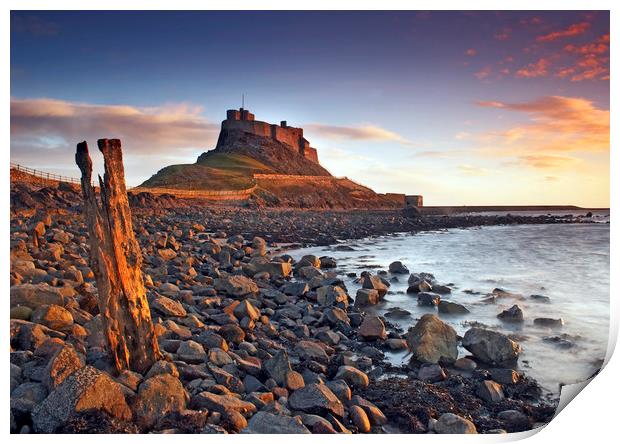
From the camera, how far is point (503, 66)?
599cm

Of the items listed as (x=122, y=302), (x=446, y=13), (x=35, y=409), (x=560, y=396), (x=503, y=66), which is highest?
(x=446, y=13)

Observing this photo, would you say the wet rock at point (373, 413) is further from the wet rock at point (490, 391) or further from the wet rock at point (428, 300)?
the wet rock at point (428, 300)

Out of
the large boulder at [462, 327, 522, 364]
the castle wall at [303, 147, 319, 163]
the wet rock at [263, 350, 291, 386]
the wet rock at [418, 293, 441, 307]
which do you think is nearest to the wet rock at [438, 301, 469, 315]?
the wet rock at [418, 293, 441, 307]

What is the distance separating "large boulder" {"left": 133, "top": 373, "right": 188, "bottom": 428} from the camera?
10.8 ft

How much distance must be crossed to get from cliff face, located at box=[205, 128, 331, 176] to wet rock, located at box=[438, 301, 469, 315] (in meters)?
59.3

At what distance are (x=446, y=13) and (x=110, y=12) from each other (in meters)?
3.93

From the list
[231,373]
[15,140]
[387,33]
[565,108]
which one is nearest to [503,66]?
[565,108]

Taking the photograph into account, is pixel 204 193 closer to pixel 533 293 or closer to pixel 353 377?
pixel 533 293

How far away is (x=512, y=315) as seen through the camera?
22.3ft

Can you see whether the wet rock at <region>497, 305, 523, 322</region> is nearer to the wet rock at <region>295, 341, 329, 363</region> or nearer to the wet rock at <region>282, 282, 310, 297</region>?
the wet rock at <region>282, 282, 310, 297</region>

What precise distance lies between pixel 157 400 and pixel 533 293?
7.13 metres

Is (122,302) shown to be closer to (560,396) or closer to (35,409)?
(35,409)

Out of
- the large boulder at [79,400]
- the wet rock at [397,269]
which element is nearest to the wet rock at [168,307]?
the large boulder at [79,400]

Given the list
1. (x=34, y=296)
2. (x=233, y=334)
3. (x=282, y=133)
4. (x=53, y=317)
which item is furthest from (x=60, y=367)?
(x=282, y=133)
